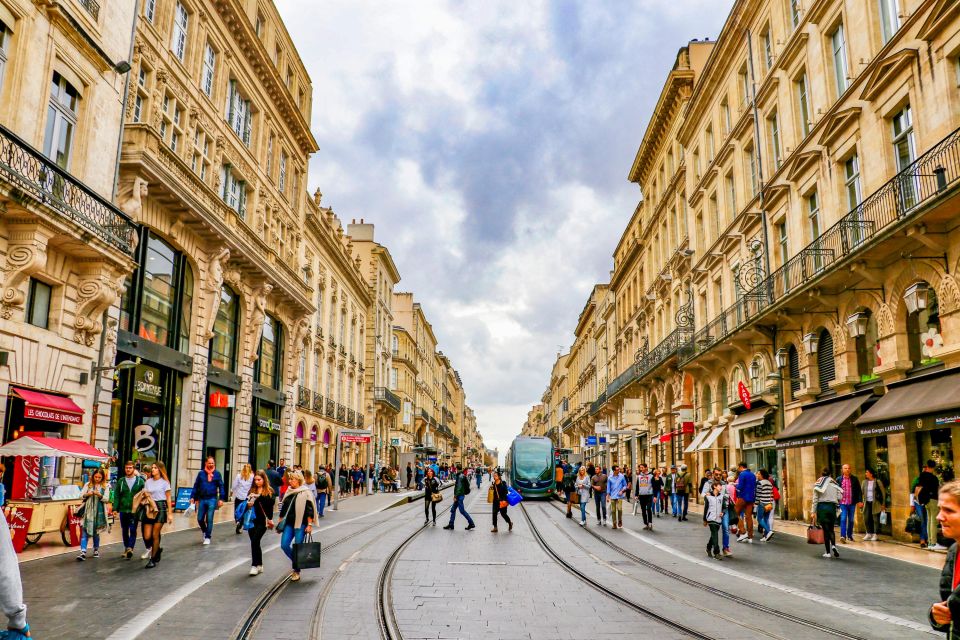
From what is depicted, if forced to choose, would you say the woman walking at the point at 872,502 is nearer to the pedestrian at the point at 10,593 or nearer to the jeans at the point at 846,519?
the jeans at the point at 846,519

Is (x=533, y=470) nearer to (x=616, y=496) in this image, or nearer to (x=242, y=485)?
(x=616, y=496)

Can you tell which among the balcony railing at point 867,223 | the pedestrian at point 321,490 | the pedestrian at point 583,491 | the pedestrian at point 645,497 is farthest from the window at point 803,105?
the pedestrian at point 321,490

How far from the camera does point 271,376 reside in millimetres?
33281

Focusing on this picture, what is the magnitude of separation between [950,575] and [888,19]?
18.2 meters

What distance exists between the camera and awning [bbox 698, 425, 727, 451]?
29.8 metres

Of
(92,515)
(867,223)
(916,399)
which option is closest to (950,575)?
(92,515)

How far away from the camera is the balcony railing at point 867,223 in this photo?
46.8ft

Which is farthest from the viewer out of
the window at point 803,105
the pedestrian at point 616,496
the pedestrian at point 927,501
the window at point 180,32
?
the window at point 180,32

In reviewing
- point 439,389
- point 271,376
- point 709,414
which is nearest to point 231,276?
point 271,376

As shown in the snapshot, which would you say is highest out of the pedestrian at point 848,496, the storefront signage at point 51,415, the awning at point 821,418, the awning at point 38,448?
the awning at point 821,418

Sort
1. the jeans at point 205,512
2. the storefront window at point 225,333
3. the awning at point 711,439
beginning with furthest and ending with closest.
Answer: the awning at point 711,439 → the storefront window at point 225,333 → the jeans at point 205,512

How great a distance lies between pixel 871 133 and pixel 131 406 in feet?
67.0

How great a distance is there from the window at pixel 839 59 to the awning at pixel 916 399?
8688mm

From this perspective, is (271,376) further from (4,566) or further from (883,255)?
(4,566)
